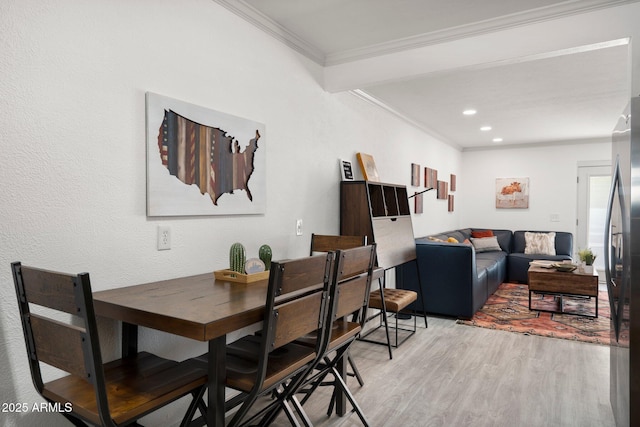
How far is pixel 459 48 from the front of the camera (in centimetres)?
280

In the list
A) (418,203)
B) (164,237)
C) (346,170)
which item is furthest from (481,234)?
(164,237)

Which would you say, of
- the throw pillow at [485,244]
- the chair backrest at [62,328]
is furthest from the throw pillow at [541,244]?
the chair backrest at [62,328]

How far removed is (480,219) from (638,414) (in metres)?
6.37

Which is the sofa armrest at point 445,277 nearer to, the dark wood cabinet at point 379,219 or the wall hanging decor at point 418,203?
the dark wood cabinet at point 379,219

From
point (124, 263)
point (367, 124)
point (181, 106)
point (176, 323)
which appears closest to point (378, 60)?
point (367, 124)

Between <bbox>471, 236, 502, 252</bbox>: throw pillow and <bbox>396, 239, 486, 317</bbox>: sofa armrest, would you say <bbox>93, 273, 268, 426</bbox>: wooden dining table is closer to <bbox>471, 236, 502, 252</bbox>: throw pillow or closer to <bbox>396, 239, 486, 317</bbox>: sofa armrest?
<bbox>396, 239, 486, 317</bbox>: sofa armrest

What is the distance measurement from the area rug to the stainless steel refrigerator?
174 centimetres

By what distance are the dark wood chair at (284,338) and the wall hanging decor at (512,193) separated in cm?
669

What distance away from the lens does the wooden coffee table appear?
4.32 meters

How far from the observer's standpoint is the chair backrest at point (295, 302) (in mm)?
1415

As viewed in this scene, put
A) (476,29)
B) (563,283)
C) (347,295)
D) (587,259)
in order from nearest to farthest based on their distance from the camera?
(347,295) → (476,29) → (563,283) → (587,259)

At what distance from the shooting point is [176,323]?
1.34 m

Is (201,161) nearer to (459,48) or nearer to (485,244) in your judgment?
(459,48)

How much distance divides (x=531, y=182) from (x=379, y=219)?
16.4ft
